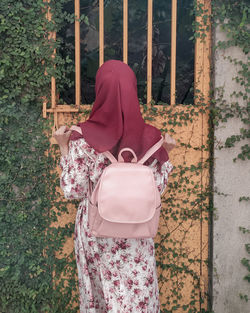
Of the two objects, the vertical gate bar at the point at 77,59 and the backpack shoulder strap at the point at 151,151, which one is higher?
the vertical gate bar at the point at 77,59

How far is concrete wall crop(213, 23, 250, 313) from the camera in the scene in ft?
8.14

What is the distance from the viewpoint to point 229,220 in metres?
2.50

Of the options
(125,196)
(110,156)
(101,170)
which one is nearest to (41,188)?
(101,170)

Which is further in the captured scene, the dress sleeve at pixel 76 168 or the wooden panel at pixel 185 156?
the wooden panel at pixel 185 156

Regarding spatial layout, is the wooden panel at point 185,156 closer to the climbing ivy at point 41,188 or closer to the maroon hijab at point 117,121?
the climbing ivy at point 41,188

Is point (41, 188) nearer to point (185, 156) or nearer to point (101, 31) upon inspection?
point (185, 156)

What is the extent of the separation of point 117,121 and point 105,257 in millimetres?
842

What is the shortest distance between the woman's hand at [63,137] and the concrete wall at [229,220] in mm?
1219

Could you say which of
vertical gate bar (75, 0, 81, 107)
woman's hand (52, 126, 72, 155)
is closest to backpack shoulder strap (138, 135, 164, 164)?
woman's hand (52, 126, 72, 155)

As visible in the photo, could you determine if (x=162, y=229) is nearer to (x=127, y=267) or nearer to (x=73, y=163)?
(x=127, y=267)

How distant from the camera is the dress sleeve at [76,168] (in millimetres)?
1801

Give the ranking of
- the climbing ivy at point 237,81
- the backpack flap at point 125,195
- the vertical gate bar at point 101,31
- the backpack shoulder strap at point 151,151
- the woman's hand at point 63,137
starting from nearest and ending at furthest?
the backpack flap at point 125,195
the backpack shoulder strap at point 151,151
the woman's hand at point 63,137
the climbing ivy at point 237,81
the vertical gate bar at point 101,31

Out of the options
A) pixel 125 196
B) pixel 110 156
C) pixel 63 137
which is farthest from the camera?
pixel 63 137

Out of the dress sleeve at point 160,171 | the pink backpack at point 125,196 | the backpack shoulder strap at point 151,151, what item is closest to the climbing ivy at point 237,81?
the dress sleeve at point 160,171
